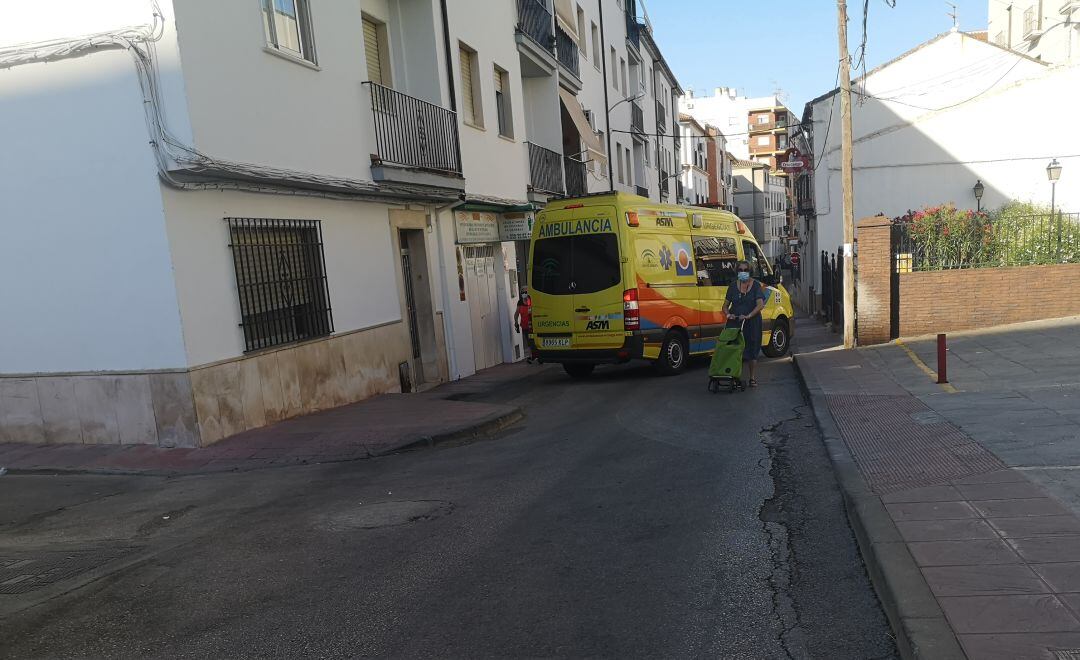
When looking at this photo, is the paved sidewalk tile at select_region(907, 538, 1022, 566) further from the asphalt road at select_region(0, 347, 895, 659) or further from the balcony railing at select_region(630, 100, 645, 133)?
the balcony railing at select_region(630, 100, 645, 133)

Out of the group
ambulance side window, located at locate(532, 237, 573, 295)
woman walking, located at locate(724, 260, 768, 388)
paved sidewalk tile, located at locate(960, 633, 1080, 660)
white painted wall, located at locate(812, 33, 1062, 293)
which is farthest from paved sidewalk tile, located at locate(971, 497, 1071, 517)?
white painted wall, located at locate(812, 33, 1062, 293)

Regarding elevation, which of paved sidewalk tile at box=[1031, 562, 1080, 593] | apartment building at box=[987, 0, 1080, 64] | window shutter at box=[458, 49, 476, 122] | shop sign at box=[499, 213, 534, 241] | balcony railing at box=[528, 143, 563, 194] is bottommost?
paved sidewalk tile at box=[1031, 562, 1080, 593]

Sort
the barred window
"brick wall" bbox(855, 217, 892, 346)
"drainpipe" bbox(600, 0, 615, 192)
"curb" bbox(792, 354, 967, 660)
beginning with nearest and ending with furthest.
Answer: "curb" bbox(792, 354, 967, 660), the barred window, "brick wall" bbox(855, 217, 892, 346), "drainpipe" bbox(600, 0, 615, 192)

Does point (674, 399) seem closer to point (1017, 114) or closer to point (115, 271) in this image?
point (115, 271)

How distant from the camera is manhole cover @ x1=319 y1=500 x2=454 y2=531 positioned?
573 centimetres

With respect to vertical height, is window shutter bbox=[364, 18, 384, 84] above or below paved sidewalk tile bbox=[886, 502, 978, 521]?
above

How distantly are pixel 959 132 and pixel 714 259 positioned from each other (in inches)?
639

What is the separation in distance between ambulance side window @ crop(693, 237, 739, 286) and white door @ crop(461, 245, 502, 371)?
4.72 metres

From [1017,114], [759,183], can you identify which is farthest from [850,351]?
[759,183]

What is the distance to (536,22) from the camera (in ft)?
64.9

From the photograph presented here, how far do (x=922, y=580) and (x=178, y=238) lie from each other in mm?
7415

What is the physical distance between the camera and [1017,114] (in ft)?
80.4

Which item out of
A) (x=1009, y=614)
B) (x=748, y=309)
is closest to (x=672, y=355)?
(x=748, y=309)

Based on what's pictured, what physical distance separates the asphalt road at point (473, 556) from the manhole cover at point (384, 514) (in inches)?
1.0
